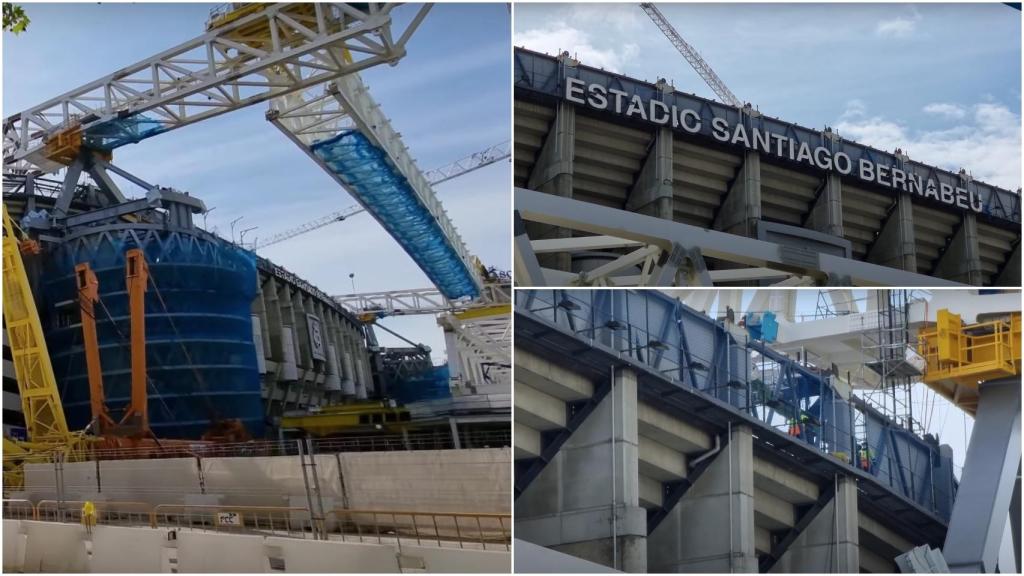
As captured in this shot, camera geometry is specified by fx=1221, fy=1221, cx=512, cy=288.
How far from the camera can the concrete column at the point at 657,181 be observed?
13.7 metres

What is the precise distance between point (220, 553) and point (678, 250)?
7559mm

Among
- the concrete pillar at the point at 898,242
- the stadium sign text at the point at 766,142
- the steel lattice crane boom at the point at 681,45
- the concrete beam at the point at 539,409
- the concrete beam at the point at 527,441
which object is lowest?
the concrete beam at the point at 527,441

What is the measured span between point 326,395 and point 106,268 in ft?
52.8

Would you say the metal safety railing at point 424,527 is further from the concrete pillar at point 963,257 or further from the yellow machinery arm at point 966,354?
the concrete pillar at point 963,257

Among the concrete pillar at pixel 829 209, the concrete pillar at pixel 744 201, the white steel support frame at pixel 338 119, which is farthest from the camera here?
the white steel support frame at pixel 338 119

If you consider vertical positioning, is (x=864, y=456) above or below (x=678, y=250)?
below

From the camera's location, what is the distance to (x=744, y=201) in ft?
46.8

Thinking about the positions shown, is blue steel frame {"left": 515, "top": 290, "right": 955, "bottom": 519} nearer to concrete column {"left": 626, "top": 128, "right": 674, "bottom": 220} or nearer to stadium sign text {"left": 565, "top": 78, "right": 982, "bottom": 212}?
concrete column {"left": 626, "top": 128, "right": 674, "bottom": 220}

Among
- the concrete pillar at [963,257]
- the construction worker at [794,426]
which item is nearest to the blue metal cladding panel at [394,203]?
the concrete pillar at [963,257]

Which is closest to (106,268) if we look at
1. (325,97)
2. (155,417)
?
(155,417)

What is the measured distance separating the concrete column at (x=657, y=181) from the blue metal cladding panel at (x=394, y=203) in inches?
715

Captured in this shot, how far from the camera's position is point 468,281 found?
42875mm

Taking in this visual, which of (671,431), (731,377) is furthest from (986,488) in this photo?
(671,431)

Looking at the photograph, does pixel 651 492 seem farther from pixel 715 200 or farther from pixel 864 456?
pixel 715 200
